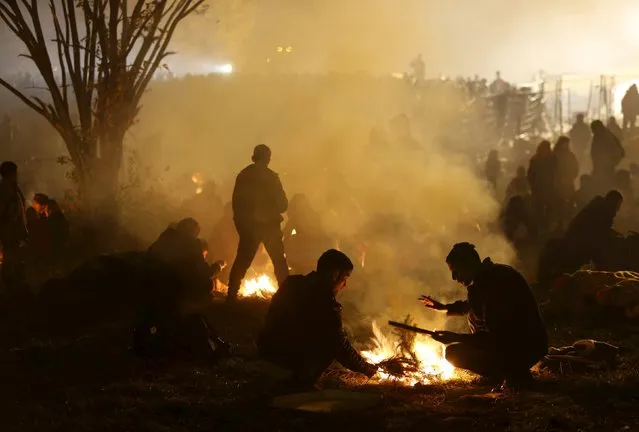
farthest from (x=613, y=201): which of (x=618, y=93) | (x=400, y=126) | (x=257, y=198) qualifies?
(x=618, y=93)

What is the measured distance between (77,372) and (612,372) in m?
4.57

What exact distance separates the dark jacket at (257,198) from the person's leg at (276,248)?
13cm

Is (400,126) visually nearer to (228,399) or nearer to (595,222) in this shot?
(595,222)

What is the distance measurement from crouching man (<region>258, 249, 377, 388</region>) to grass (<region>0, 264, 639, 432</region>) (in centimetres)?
27

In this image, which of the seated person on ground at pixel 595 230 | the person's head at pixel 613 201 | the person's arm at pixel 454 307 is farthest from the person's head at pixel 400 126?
the person's arm at pixel 454 307

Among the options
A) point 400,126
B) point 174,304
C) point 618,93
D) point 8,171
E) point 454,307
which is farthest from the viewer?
point 618,93

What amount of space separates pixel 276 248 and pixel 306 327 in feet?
9.24

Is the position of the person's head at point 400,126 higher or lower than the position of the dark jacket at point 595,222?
higher

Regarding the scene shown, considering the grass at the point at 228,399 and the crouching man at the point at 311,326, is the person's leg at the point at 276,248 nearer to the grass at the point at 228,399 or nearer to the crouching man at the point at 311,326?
the grass at the point at 228,399

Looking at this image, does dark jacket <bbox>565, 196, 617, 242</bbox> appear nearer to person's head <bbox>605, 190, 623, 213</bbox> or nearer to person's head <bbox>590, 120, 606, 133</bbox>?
person's head <bbox>605, 190, 623, 213</bbox>

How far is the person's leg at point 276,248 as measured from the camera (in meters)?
8.51

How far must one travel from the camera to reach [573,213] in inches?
540

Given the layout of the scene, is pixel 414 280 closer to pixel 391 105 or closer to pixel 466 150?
pixel 466 150

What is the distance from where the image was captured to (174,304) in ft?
22.6
